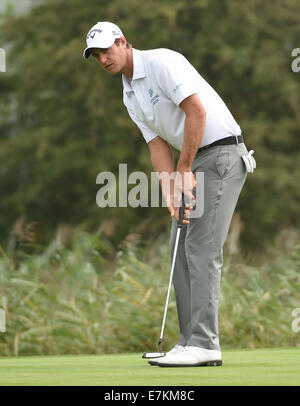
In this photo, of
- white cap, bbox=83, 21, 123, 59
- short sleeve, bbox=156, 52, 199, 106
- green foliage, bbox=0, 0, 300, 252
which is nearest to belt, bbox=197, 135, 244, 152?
short sleeve, bbox=156, 52, 199, 106

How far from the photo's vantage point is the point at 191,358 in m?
4.51

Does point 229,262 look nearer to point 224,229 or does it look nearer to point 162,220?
point 224,229

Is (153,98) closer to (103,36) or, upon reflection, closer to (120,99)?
(103,36)

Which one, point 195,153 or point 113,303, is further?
point 113,303

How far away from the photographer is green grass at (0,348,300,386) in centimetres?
382

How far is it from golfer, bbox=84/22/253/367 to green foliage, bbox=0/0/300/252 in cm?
1649

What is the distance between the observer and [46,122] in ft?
83.2

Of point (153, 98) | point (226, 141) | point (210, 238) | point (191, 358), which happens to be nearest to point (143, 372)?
point (191, 358)

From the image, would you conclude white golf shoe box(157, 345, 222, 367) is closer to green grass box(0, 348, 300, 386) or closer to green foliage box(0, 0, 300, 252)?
green grass box(0, 348, 300, 386)

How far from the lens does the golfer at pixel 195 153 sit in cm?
455

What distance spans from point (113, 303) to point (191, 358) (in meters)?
2.95

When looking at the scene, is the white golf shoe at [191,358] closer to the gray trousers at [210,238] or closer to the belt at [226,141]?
the gray trousers at [210,238]

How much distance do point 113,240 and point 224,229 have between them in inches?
684

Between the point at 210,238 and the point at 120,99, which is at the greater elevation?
Result: the point at 120,99
